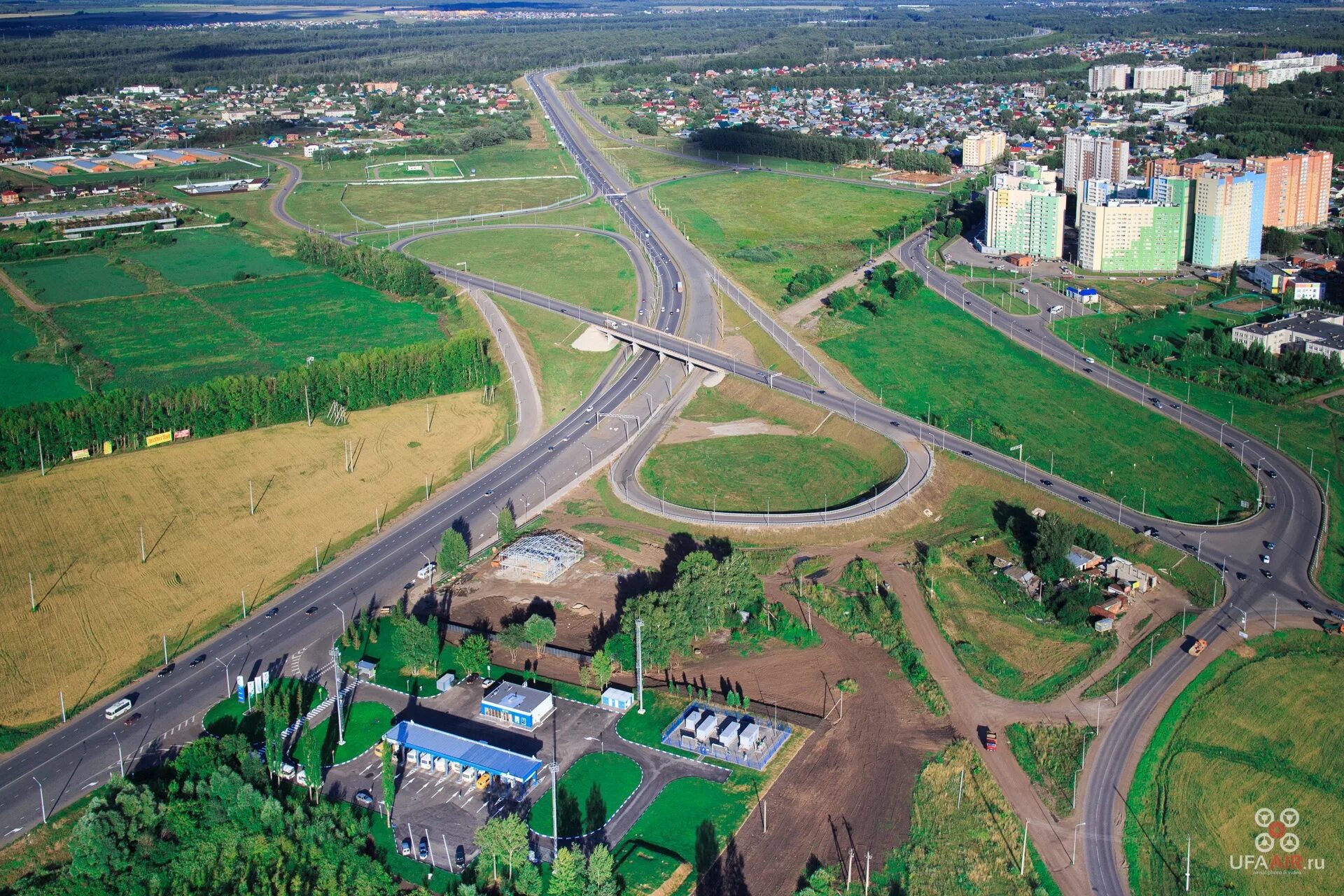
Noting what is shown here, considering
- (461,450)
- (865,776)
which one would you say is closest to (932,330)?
(461,450)

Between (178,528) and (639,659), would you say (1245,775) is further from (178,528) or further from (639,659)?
(178,528)

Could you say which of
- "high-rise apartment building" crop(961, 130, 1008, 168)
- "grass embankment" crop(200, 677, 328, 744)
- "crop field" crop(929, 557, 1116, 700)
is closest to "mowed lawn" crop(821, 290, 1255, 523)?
"crop field" crop(929, 557, 1116, 700)

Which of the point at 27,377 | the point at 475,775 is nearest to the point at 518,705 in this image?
the point at 475,775

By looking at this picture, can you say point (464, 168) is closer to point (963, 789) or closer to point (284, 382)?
point (284, 382)

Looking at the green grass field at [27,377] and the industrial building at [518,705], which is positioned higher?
the green grass field at [27,377]

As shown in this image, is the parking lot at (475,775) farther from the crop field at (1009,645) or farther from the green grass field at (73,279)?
the green grass field at (73,279)

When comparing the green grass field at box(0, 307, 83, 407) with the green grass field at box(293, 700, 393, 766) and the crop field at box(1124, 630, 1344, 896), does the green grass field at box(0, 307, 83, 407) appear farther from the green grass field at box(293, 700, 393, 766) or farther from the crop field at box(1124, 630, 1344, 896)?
the crop field at box(1124, 630, 1344, 896)

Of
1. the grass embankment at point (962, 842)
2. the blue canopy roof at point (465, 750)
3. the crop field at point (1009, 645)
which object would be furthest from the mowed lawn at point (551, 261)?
the grass embankment at point (962, 842)
